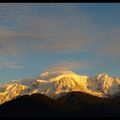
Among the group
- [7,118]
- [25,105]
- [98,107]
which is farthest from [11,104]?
[7,118]

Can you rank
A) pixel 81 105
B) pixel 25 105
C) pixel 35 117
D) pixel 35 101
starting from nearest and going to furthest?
1. pixel 35 117
2. pixel 25 105
3. pixel 35 101
4. pixel 81 105

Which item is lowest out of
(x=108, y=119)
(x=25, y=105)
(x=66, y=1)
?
(x=108, y=119)

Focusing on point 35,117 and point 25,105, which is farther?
A: point 25,105

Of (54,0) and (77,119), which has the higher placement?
(54,0)

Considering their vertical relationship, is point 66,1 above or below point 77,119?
above

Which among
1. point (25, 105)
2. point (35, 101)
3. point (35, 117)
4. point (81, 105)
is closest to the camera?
point (35, 117)

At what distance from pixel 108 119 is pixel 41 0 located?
131 cm

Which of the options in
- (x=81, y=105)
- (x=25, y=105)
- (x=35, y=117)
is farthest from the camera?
(x=81, y=105)

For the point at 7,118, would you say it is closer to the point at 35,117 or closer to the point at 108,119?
the point at 35,117

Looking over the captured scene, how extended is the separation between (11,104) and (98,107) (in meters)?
43.0

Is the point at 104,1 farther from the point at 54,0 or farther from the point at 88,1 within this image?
the point at 54,0

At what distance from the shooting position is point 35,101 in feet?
555

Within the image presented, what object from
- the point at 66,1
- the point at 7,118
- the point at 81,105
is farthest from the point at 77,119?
the point at 81,105

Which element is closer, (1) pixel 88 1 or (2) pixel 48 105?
(1) pixel 88 1
